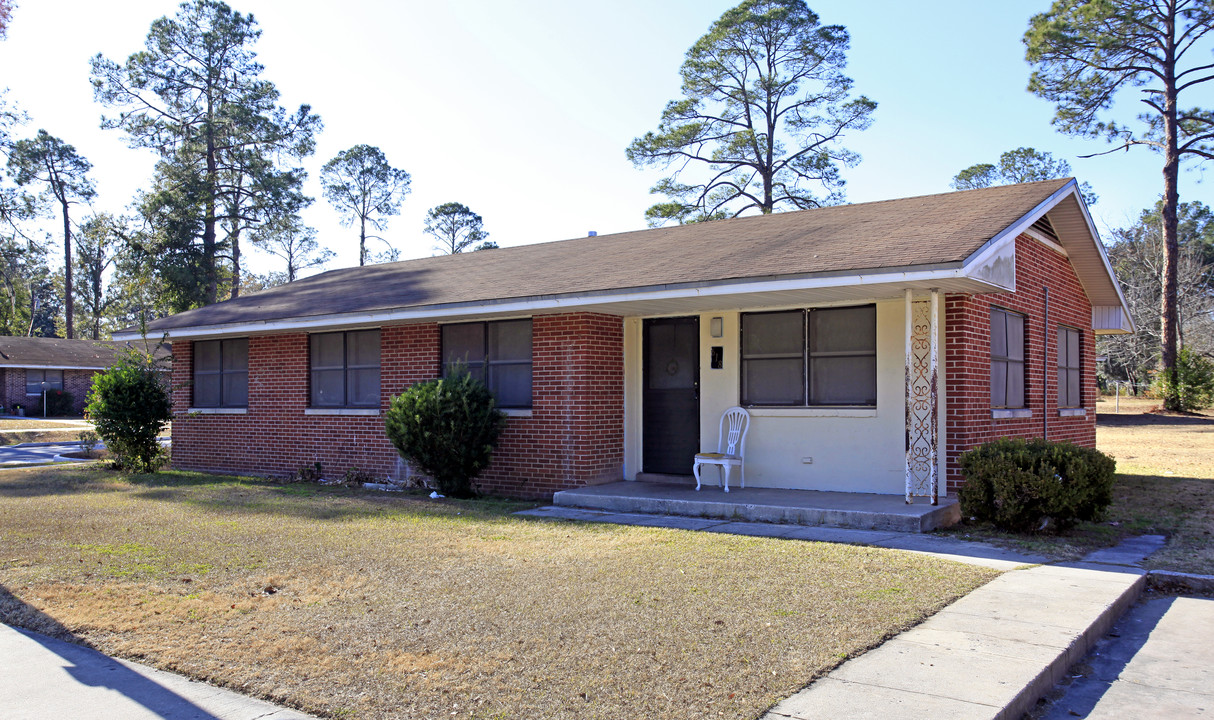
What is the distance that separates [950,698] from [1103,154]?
97.5 ft

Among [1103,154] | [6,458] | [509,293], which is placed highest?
[1103,154]

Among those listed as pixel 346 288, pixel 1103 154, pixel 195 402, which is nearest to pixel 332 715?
pixel 346 288

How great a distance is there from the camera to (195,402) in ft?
51.8

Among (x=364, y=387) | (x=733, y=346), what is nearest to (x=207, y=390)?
(x=364, y=387)

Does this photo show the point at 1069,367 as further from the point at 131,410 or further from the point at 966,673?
the point at 131,410

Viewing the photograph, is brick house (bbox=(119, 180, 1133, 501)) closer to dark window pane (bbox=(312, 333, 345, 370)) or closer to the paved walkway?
dark window pane (bbox=(312, 333, 345, 370))

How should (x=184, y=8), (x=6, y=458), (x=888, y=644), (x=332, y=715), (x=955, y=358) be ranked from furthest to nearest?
(x=184, y=8) < (x=6, y=458) < (x=955, y=358) < (x=888, y=644) < (x=332, y=715)

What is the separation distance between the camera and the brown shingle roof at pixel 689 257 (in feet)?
29.7

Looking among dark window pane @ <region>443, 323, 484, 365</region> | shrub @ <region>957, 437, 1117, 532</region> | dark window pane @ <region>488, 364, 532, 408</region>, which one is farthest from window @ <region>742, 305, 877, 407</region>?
dark window pane @ <region>443, 323, 484, 365</region>

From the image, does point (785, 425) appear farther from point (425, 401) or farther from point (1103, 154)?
point (1103, 154)

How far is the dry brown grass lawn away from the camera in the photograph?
411cm

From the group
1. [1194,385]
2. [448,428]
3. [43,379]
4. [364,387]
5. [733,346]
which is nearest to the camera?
[733,346]

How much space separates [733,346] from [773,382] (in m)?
0.68

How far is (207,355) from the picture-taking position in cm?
1557
